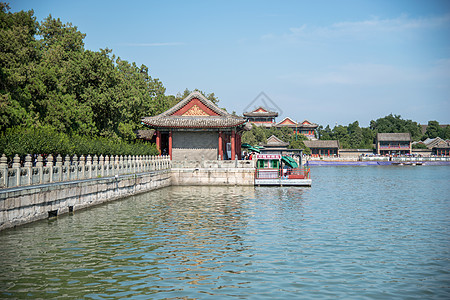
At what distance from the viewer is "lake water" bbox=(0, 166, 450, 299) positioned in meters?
10.2

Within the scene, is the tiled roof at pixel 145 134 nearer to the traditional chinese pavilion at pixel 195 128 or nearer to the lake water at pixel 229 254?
the traditional chinese pavilion at pixel 195 128

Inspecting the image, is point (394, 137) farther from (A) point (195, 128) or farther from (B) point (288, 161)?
(A) point (195, 128)

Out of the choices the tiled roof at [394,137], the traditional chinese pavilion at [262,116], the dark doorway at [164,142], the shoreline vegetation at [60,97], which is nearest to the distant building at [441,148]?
the tiled roof at [394,137]

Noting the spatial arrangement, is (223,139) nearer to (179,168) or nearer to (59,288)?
(179,168)

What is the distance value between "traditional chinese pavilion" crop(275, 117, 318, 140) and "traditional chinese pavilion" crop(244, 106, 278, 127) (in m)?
2.99

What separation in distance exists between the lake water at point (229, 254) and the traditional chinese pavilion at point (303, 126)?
103828mm

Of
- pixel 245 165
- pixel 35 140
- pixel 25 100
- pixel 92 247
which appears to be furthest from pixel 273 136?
pixel 92 247

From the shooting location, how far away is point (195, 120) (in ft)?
138

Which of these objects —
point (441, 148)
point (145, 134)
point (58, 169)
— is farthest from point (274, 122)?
point (58, 169)

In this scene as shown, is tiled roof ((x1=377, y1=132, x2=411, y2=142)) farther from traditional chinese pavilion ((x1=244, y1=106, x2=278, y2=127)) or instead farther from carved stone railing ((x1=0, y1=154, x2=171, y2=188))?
carved stone railing ((x1=0, y1=154, x2=171, y2=188))

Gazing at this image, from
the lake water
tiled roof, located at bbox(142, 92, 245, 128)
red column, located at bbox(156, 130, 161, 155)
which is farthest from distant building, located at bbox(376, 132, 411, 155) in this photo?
the lake water

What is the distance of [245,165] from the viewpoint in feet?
123

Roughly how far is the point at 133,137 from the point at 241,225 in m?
26.4

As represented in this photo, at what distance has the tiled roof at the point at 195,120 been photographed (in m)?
41.3
